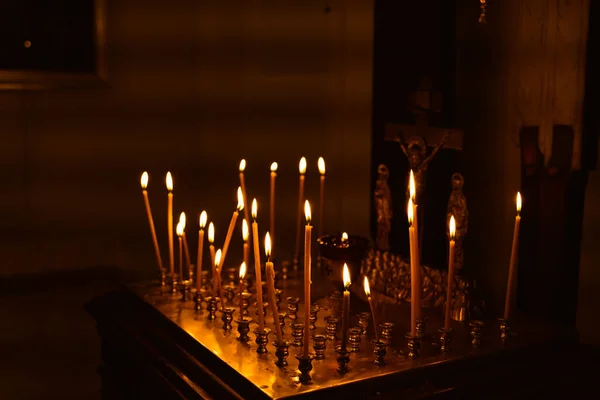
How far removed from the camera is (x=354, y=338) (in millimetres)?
1433

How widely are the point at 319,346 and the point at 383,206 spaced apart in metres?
0.55

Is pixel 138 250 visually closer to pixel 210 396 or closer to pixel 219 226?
pixel 219 226

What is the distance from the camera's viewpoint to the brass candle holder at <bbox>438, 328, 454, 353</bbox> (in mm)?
1411

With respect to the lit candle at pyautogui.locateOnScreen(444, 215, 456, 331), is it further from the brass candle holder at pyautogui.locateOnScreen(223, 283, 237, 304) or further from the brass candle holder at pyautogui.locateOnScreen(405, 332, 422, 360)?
the brass candle holder at pyautogui.locateOnScreen(223, 283, 237, 304)

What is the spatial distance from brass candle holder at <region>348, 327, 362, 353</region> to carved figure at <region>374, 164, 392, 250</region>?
46 centimetres

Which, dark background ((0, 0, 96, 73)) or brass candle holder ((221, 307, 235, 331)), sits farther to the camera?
dark background ((0, 0, 96, 73))

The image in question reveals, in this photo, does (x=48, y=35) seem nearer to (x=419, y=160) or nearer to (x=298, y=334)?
(x=419, y=160)

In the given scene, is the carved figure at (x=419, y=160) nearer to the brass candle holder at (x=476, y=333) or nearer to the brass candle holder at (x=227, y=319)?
the brass candle holder at (x=476, y=333)

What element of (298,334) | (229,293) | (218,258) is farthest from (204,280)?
(298,334)

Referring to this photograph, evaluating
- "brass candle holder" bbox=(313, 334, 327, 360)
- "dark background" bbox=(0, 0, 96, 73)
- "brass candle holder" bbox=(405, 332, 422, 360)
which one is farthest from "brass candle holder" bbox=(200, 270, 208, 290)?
"dark background" bbox=(0, 0, 96, 73)

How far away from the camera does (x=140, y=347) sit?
157 centimetres

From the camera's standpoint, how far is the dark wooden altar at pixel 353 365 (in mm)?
1300

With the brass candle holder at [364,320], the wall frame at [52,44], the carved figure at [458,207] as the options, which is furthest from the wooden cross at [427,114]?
the wall frame at [52,44]

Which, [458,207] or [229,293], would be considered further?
[229,293]
